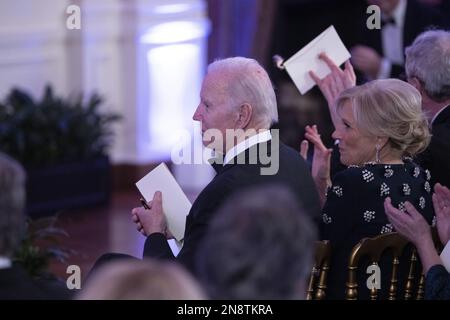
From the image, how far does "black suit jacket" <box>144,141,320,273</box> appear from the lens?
310 cm

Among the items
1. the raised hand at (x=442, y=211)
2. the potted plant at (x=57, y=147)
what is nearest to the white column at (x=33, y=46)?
the potted plant at (x=57, y=147)

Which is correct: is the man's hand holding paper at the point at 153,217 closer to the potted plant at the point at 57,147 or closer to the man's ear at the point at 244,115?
the man's ear at the point at 244,115

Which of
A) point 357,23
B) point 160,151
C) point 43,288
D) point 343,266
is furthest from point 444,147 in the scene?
point 160,151

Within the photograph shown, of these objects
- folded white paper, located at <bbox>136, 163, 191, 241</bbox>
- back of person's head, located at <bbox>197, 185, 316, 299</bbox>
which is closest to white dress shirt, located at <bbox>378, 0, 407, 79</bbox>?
folded white paper, located at <bbox>136, 163, 191, 241</bbox>

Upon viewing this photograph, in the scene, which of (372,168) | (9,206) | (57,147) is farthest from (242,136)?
(57,147)

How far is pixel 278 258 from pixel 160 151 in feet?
22.7

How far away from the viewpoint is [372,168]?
327 centimetres

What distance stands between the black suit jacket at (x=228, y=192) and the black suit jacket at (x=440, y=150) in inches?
25.3

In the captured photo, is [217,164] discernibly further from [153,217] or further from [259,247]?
[259,247]

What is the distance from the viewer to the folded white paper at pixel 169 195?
3.32 metres

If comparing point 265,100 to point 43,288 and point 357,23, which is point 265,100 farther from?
point 357,23

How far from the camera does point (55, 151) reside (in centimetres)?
760

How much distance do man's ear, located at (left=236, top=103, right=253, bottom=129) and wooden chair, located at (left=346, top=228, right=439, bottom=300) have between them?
0.56 metres

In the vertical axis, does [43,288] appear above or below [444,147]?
below
